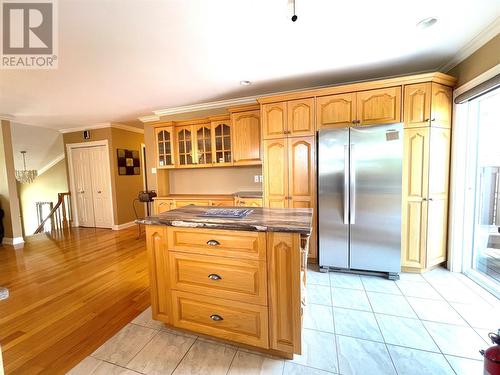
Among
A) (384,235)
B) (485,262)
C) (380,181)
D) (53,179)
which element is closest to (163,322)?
(384,235)

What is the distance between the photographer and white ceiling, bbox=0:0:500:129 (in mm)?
1653

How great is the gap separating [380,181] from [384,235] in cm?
62

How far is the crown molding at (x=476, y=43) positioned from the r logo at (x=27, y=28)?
3531mm

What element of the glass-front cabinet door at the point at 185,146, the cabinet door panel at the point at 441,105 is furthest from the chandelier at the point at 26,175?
the cabinet door panel at the point at 441,105

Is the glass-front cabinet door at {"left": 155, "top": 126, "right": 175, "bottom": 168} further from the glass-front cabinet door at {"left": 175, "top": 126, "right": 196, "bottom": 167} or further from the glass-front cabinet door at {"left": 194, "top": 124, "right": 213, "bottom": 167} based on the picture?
the glass-front cabinet door at {"left": 194, "top": 124, "right": 213, "bottom": 167}

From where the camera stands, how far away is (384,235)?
252 cm

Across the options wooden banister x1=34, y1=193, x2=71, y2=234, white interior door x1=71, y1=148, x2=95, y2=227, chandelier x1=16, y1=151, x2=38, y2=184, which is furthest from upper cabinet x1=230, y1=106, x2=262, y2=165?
chandelier x1=16, y1=151, x2=38, y2=184

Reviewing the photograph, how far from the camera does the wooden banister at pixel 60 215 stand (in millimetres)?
5258

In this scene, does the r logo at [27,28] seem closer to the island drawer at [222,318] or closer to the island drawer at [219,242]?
the island drawer at [219,242]

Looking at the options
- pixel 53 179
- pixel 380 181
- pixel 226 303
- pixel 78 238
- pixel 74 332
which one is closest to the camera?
pixel 226 303

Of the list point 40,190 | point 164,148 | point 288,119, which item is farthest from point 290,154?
point 40,190

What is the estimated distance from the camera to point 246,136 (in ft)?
11.3

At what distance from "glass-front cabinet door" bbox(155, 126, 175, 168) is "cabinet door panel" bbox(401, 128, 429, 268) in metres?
3.60

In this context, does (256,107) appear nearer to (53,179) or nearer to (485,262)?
(485,262)
